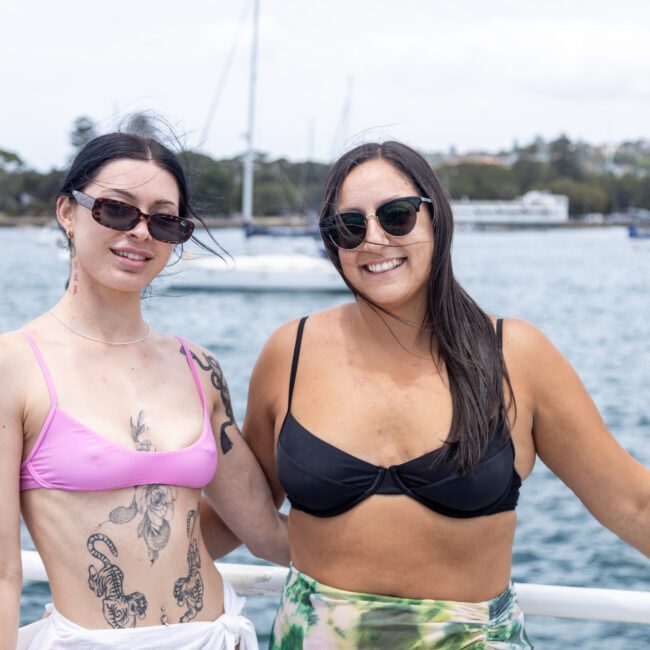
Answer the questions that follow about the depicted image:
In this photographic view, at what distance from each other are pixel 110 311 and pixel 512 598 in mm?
1239

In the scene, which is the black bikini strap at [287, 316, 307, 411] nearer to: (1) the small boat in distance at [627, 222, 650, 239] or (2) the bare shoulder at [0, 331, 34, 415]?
(2) the bare shoulder at [0, 331, 34, 415]

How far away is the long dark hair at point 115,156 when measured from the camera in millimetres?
2254

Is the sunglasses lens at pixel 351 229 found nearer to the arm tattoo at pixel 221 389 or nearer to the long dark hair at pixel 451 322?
the long dark hair at pixel 451 322

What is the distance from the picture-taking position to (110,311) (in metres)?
2.30

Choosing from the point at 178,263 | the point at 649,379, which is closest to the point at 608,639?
the point at 178,263

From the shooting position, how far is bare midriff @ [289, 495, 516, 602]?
2.28 metres

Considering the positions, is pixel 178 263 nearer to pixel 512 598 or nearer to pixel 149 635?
pixel 149 635

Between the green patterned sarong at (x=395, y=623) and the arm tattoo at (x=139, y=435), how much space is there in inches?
21.5

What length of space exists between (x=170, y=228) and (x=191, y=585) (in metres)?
0.86

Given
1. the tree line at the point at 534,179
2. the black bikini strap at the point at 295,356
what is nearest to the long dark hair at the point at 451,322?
the black bikini strap at the point at 295,356

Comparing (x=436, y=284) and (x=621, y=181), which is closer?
(x=436, y=284)

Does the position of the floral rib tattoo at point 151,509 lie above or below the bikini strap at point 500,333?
below

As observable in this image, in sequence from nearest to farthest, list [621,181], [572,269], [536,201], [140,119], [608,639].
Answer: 1. [140,119]
2. [608,639]
3. [572,269]
4. [536,201]
5. [621,181]

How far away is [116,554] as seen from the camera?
2.13 m
